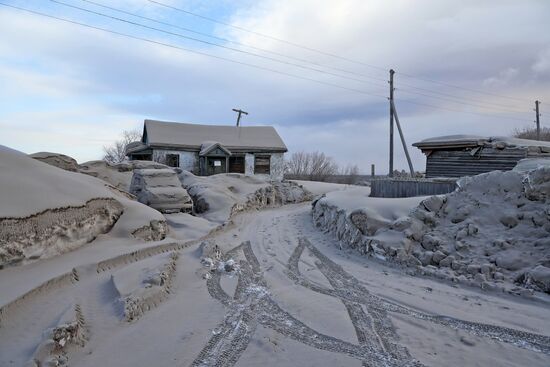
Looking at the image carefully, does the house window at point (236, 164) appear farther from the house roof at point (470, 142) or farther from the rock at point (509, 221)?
the rock at point (509, 221)

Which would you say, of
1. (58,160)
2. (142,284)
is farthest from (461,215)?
(58,160)

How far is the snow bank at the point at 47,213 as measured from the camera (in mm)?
5660

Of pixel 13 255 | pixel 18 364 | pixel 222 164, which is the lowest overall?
pixel 18 364

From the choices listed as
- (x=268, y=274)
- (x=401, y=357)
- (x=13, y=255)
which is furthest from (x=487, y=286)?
(x=13, y=255)

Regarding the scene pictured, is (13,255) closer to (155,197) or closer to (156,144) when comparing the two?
(155,197)

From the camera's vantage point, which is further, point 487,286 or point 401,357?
point 487,286

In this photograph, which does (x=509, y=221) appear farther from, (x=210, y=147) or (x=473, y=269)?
(x=210, y=147)

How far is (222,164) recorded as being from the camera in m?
30.9

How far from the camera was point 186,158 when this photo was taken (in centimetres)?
3058

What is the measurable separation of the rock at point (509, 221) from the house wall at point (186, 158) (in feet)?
83.2

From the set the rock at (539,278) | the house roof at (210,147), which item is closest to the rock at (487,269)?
the rock at (539,278)

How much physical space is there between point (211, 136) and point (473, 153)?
2183 cm

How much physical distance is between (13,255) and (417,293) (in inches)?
230

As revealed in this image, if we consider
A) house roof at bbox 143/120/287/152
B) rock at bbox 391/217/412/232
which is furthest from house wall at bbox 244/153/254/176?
rock at bbox 391/217/412/232
